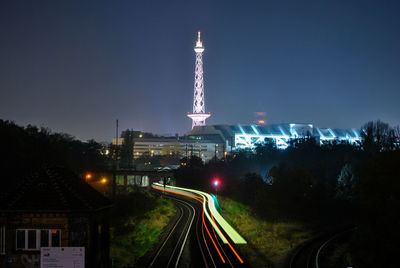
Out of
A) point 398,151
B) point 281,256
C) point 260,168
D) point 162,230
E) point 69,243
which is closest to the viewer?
point 69,243

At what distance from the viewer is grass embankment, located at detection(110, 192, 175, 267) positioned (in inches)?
850

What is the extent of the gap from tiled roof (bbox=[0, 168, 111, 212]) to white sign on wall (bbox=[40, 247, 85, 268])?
5.38 feet

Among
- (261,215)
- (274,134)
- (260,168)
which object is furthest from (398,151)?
(274,134)

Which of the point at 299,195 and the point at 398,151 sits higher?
the point at 398,151

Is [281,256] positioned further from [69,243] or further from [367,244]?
[69,243]

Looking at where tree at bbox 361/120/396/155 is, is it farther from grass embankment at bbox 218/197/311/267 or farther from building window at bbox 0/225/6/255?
building window at bbox 0/225/6/255

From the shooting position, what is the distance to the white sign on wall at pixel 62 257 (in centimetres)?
1292

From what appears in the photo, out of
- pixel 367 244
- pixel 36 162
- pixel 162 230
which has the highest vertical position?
pixel 36 162

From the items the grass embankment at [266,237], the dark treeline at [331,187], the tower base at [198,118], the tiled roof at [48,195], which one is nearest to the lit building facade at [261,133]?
the tower base at [198,118]

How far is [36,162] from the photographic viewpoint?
30.7 m

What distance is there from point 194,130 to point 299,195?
131851 millimetres

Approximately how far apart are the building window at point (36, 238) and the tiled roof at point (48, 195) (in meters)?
0.71

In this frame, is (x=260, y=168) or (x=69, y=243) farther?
(x=260, y=168)

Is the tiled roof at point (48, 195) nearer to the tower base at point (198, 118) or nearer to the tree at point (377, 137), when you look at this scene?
the tree at point (377, 137)
